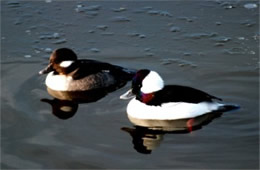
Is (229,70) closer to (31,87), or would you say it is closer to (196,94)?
(196,94)

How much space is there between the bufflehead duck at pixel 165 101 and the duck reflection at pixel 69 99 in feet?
2.74

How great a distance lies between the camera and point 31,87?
8.89 meters

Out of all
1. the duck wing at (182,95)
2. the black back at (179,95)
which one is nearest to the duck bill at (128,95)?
the black back at (179,95)

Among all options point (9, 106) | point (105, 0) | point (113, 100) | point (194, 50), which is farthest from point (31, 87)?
point (105, 0)

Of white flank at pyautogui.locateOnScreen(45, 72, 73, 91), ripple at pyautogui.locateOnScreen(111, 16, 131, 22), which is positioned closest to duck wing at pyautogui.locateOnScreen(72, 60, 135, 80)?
white flank at pyautogui.locateOnScreen(45, 72, 73, 91)

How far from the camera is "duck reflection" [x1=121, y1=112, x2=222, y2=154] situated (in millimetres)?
7219

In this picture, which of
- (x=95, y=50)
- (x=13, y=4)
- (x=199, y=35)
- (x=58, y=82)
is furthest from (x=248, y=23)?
(x=13, y=4)

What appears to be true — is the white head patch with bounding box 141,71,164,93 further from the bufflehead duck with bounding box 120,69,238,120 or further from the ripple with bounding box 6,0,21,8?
the ripple with bounding box 6,0,21,8

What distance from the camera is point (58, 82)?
353 inches

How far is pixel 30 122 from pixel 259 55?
3937 millimetres

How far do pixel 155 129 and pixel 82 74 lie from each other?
1966 millimetres

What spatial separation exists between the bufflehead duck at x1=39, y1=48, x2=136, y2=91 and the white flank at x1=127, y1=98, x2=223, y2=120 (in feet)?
3.98

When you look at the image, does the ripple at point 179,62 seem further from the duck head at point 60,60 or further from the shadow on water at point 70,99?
the duck head at point 60,60

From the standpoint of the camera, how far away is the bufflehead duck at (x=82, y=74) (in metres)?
8.99
